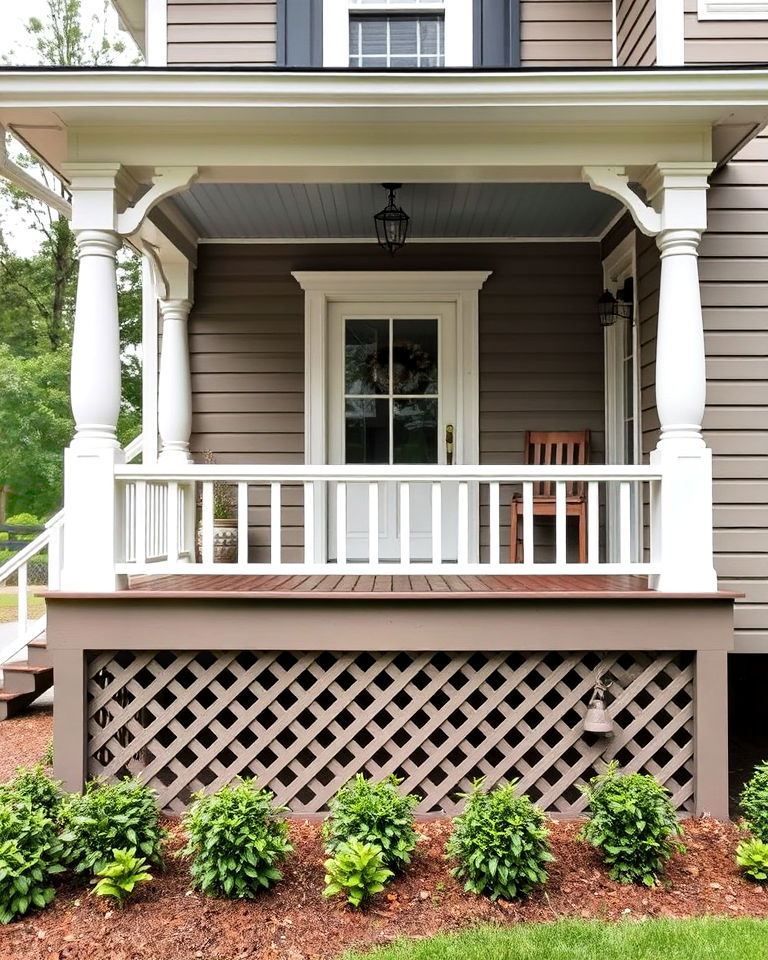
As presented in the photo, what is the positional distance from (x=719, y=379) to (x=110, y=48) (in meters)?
17.6

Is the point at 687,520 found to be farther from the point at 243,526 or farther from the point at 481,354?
the point at 481,354

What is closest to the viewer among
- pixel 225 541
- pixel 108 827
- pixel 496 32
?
pixel 108 827

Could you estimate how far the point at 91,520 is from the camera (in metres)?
3.53

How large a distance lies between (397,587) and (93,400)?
160 cm

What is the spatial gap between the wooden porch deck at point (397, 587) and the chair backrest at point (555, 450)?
4.25ft

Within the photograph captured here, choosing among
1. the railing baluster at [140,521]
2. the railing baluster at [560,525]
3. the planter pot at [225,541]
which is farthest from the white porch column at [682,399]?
the planter pot at [225,541]

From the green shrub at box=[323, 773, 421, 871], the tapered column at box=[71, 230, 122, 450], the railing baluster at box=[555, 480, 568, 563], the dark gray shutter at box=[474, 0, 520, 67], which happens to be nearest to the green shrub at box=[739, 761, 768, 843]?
the railing baluster at box=[555, 480, 568, 563]

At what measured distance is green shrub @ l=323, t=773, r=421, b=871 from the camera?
2.91m

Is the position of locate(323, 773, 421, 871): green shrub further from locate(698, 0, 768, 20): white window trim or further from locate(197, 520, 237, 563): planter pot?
locate(698, 0, 768, 20): white window trim

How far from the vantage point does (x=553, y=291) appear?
5641 millimetres

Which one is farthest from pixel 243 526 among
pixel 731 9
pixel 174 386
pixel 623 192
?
pixel 731 9

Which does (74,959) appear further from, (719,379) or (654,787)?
(719,379)

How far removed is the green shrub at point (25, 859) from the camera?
107 inches

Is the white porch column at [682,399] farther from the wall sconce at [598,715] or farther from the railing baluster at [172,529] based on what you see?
the railing baluster at [172,529]
